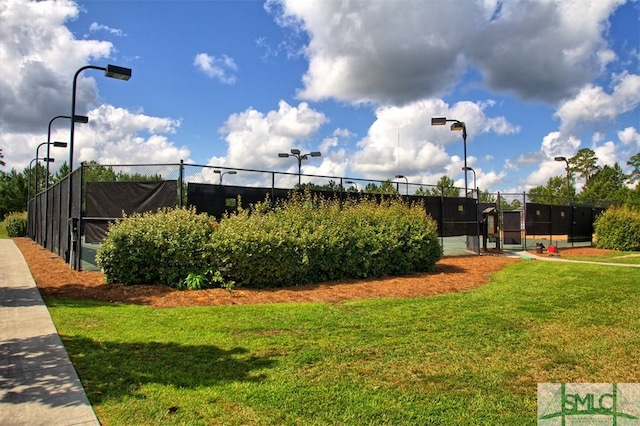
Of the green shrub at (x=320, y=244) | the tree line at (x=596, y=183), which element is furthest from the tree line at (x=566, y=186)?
the green shrub at (x=320, y=244)

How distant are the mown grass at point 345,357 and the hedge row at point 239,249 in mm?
1818

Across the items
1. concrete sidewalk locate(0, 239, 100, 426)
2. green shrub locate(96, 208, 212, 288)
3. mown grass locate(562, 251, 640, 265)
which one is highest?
green shrub locate(96, 208, 212, 288)

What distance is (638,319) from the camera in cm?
620

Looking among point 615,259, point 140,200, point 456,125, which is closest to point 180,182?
point 140,200

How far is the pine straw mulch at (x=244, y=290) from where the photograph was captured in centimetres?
777

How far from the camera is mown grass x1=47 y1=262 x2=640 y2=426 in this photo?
3.25 meters

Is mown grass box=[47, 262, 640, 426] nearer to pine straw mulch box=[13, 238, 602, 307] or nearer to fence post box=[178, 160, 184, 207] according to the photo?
pine straw mulch box=[13, 238, 602, 307]

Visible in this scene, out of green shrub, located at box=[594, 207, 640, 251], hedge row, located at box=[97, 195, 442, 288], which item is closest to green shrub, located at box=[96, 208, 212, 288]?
hedge row, located at box=[97, 195, 442, 288]

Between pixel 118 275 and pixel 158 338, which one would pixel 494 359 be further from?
pixel 118 275

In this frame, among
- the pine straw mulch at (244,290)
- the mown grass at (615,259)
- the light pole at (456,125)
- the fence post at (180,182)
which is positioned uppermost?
the light pole at (456,125)

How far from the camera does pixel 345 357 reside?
4.46 meters

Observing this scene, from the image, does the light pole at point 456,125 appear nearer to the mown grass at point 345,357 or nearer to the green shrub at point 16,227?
the mown grass at point 345,357

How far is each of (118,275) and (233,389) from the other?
6.50 metres

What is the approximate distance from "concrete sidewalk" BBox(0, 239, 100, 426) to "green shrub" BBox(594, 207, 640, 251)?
24.2m
